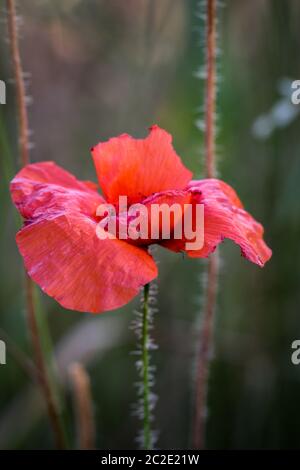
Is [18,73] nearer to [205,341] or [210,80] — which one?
[210,80]

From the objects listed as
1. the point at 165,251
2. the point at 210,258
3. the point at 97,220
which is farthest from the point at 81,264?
the point at 165,251

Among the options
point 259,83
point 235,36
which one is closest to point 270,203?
point 259,83

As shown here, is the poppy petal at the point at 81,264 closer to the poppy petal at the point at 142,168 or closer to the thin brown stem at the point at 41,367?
the poppy petal at the point at 142,168

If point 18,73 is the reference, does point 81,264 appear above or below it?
below

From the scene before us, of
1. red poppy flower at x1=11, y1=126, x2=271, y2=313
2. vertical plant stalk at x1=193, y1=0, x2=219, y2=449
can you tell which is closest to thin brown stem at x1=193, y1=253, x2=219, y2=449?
vertical plant stalk at x1=193, y1=0, x2=219, y2=449

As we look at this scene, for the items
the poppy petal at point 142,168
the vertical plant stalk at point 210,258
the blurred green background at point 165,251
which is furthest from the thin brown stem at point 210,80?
the blurred green background at point 165,251
